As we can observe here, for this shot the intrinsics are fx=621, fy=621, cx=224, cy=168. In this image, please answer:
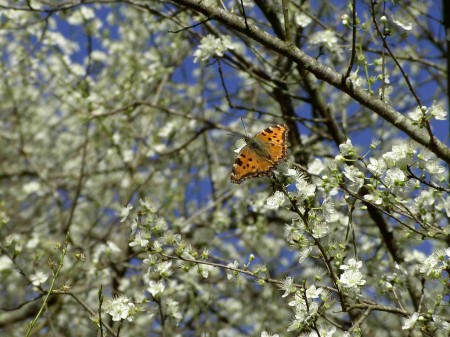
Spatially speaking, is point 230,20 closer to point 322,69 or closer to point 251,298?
point 322,69

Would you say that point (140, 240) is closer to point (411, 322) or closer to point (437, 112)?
point (411, 322)

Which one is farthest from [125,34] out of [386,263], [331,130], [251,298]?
[386,263]

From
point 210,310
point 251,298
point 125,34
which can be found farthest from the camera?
point 125,34

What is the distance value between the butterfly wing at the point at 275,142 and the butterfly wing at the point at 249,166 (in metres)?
0.05

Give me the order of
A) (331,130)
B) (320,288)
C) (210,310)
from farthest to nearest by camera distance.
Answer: (210,310) < (331,130) < (320,288)

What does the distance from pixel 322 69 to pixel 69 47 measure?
427 cm

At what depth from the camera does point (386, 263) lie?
12.9 feet

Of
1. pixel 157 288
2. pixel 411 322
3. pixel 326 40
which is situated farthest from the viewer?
pixel 326 40

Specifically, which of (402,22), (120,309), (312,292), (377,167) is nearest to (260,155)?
(377,167)

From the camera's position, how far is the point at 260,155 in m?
2.67

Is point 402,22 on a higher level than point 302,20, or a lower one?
lower

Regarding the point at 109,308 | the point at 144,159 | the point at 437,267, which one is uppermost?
the point at 144,159

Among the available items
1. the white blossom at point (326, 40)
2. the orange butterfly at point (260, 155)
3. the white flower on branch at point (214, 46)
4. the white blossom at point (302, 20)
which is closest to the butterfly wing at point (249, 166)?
the orange butterfly at point (260, 155)

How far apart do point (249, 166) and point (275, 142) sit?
0.30 m
